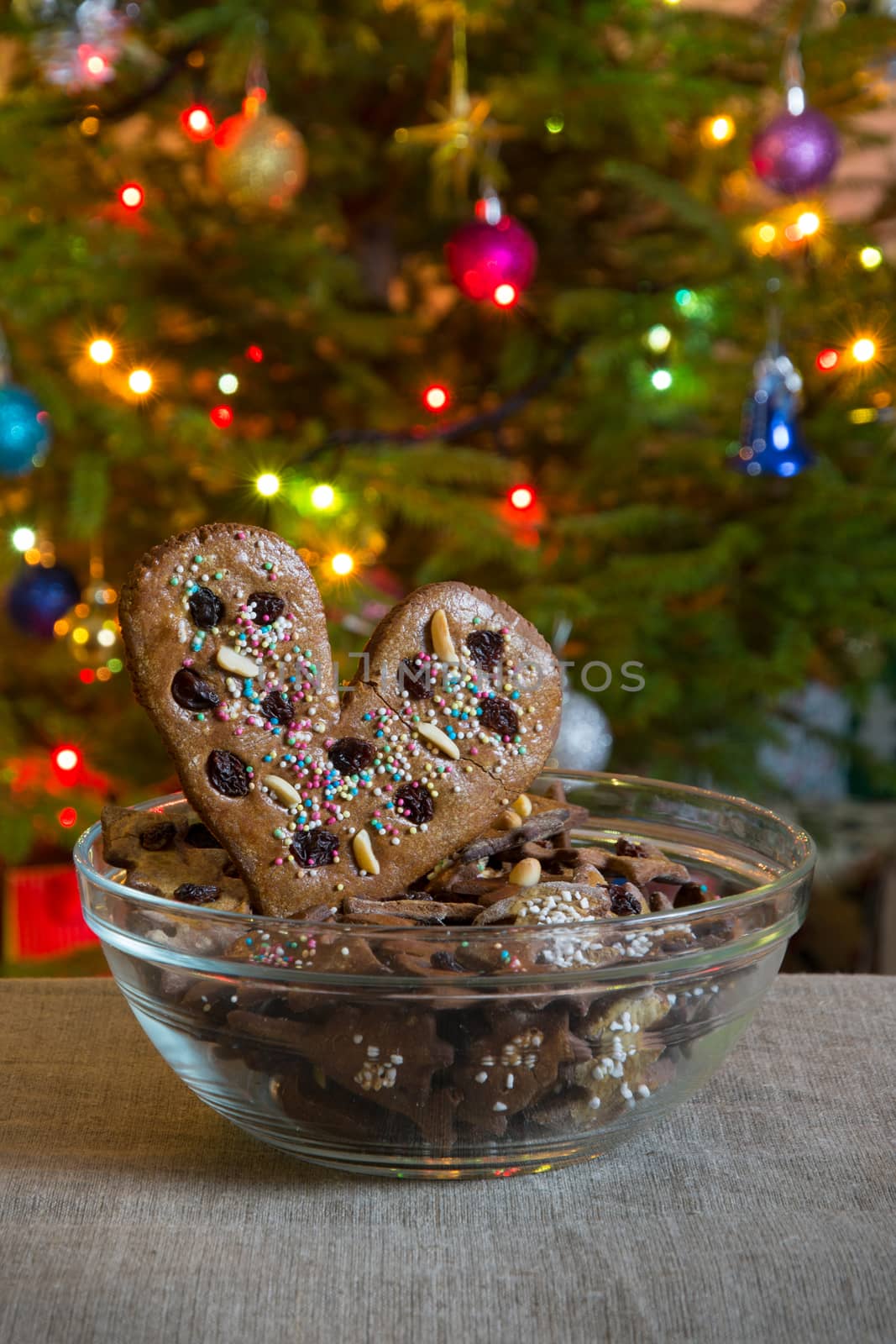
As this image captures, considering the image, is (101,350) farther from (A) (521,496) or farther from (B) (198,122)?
(A) (521,496)

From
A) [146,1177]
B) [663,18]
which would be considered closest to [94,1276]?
[146,1177]

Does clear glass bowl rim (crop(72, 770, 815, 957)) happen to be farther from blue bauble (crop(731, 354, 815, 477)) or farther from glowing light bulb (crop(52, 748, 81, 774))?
glowing light bulb (crop(52, 748, 81, 774))

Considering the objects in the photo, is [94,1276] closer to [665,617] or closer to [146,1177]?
[146,1177]

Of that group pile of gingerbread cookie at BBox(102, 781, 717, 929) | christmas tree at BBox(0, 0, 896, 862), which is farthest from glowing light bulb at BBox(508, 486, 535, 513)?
pile of gingerbread cookie at BBox(102, 781, 717, 929)

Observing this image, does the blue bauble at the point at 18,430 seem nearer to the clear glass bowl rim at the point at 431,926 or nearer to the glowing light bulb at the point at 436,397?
the glowing light bulb at the point at 436,397

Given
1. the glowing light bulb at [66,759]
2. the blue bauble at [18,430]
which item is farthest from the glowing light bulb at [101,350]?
the glowing light bulb at [66,759]
